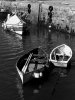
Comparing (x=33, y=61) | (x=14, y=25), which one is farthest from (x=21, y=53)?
(x=14, y=25)

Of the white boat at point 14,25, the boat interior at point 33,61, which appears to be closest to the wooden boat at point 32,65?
the boat interior at point 33,61

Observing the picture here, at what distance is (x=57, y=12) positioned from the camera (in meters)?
51.9

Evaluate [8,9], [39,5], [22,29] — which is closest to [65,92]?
[22,29]

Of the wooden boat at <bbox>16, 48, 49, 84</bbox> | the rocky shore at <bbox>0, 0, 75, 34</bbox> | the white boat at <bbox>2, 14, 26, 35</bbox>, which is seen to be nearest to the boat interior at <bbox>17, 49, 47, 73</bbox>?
the wooden boat at <bbox>16, 48, 49, 84</bbox>

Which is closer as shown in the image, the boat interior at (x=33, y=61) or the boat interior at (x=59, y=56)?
the boat interior at (x=33, y=61)

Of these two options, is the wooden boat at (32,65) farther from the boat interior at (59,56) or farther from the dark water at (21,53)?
the boat interior at (59,56)

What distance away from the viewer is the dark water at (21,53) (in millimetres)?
24109

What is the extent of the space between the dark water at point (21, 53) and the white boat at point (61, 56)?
1.25 meters

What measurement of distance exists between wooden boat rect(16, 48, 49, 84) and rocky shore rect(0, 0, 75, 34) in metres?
16.0

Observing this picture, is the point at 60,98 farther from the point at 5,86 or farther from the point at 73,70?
the point at 73,70

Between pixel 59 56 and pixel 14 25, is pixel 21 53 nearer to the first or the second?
pixel 59 56

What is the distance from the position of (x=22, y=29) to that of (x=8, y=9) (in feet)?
73.8

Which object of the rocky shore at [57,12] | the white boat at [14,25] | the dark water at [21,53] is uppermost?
the rocky shore at [57,12]

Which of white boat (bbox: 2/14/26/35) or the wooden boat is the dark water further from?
white boat (bbox: 2/14/26/35)
